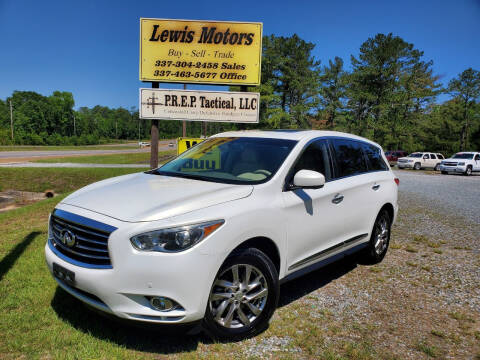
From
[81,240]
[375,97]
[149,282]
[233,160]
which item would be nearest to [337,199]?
[233,160]

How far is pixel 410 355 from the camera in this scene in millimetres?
2887

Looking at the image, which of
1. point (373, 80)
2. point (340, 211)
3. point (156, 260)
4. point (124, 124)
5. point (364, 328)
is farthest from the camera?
point (124, 124)

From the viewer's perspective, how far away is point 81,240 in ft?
8.73

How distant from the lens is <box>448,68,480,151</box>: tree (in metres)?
47.6

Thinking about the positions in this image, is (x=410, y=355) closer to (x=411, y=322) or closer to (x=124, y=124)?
(x=411, y=322)

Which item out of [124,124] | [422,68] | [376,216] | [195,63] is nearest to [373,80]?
[422,68]

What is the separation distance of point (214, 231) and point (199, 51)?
709 cm

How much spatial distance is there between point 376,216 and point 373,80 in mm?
47862

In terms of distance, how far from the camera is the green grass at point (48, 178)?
14676 mm

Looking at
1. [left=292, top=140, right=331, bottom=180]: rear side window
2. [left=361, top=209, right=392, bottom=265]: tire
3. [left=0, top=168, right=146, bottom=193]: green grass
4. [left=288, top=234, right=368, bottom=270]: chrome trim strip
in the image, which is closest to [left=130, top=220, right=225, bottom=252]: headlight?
[left=288, top=234, right=368, bottom=270]: chrome trim strip

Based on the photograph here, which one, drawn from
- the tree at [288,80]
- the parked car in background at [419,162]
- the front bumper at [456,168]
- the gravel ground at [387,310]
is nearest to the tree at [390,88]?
the tree at [288,80]

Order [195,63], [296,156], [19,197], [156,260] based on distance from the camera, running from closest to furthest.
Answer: [156,260] < [296,156] < [195,63] < [19,197]

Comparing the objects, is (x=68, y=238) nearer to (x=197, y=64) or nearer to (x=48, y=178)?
(x=197, y=64)

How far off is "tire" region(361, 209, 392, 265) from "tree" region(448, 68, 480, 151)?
50.1 meters
